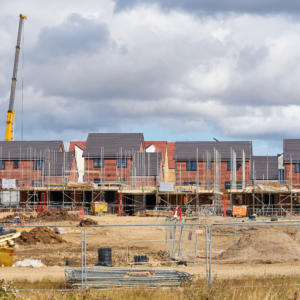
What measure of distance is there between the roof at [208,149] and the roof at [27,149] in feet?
55.2

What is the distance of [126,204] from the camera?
6656 centimetres

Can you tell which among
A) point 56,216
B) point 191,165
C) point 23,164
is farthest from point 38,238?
point 23,164

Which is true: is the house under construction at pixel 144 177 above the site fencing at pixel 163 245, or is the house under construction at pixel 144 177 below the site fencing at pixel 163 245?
above

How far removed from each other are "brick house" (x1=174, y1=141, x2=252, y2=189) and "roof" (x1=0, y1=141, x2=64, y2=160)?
17.1 metres

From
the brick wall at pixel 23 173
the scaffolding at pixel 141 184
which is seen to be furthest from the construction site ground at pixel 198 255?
the brick wall at pixel 23 173

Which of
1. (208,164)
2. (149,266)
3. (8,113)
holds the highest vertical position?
(8,113)

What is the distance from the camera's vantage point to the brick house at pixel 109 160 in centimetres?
7338

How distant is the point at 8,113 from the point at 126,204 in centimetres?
3853

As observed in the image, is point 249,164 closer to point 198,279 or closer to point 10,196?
point 10,196

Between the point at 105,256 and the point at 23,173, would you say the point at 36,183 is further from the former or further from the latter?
the point at 105,256

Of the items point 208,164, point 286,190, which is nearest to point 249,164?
point 208,164

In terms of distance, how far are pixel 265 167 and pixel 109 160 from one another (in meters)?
20.5

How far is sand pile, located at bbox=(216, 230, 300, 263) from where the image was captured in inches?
985

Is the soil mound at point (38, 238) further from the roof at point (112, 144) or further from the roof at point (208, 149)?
the roof at point (208, 149)
